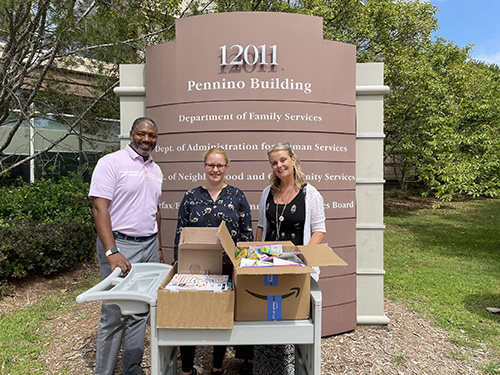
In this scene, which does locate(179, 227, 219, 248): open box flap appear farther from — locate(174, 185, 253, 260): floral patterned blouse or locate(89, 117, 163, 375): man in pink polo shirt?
locate(89, 117, 163, 375): man in pink polo shirt

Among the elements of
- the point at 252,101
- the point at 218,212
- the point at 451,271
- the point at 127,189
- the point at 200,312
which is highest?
the point at 252,101

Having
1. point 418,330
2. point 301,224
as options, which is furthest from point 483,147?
point 301,224

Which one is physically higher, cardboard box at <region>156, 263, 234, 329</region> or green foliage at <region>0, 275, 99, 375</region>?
cardboard box at <region>156, 263, 234, 329</region>

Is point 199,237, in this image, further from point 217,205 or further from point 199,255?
point 217,205

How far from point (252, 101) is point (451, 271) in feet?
19.6

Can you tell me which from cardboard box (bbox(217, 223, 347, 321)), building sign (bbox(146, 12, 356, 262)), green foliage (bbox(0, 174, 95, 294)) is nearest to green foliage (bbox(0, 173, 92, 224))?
green foliage (bbox(0, 174, 95, 294))

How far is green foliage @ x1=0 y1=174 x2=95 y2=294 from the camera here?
5.04 metres

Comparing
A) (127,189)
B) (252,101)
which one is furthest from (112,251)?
(252,101)

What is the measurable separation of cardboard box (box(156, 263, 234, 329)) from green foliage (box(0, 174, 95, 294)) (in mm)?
4041

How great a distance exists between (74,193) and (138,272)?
5073 millimetres

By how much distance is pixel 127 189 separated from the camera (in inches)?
105

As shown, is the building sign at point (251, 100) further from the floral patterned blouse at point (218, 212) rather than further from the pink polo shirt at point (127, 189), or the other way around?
the pink polo shirt at point (127, 189)

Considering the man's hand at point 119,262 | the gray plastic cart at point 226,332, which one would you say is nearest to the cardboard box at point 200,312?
the gray plastic cart at point 226,332

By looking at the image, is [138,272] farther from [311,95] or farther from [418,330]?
[418,330]
